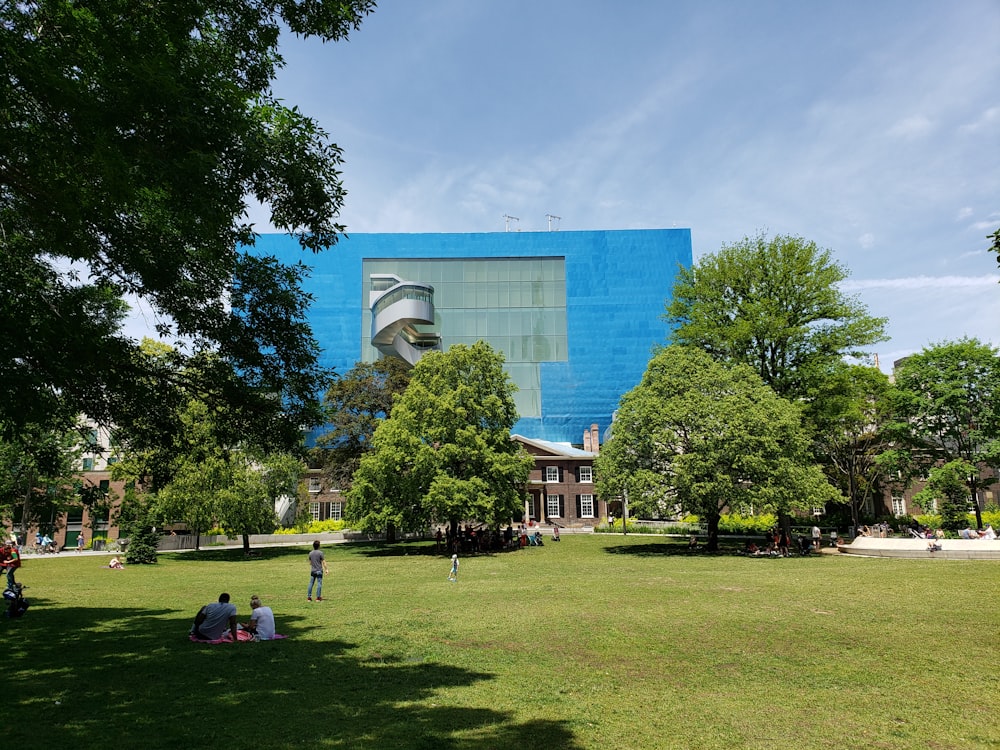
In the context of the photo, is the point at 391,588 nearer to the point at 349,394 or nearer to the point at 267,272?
the point at 267,272

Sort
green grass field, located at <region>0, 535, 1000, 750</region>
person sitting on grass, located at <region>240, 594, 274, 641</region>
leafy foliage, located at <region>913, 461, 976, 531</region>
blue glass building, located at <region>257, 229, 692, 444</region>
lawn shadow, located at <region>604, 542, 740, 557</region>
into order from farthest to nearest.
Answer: blue glass building, located at <region>257, 229, 692, 444</region> < leafy foliage, located at <region>913, 461, 976, 531</region> < lawn shadow, located at <region>604, 542, 740, 557</region> < person sitting on grass, located at <region>240, 594, 274, 641</region> < green grass field, located at <region>0, 535, 1000, 750</region>

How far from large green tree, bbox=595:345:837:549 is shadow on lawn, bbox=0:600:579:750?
2288cm

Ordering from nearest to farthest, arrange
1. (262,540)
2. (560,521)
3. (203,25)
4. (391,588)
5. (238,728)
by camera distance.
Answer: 1. (238,728)
2. (203,25)
3. (391,588)
4. (262,540)
5. (560,521)

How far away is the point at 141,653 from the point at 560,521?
201 ft

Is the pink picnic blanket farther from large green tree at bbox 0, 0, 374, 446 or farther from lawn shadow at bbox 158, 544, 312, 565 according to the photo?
lawn shadow at bbox 158, 544, 312, 565

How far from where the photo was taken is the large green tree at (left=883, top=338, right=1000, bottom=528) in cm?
4025

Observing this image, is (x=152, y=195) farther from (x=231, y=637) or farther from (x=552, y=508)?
(x=552, y=508)

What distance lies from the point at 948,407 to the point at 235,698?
149 feet

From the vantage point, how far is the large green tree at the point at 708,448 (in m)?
31.5

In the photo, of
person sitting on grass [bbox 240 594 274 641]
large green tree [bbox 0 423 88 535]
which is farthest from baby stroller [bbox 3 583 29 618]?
large green tree [bbox 0 423 88 535]

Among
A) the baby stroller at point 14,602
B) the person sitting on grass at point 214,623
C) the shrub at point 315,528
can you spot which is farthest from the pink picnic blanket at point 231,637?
the shrub at point 315,528

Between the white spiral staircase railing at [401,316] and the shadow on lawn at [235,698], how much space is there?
64.1 metres

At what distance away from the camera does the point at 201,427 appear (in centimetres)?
3378

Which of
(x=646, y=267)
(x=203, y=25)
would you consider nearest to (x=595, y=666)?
(x=203, y=25)
